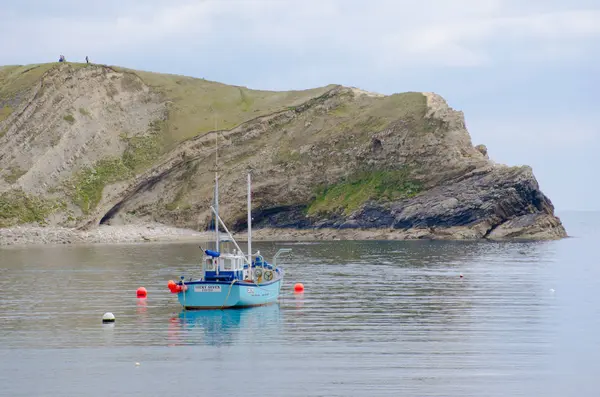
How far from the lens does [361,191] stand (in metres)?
160

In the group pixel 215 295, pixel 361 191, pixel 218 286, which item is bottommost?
pixel 215 295

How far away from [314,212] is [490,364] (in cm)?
11767

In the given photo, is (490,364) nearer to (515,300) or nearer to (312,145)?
(515,300)

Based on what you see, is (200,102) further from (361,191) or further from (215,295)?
(215,295)

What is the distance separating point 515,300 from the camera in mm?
67750

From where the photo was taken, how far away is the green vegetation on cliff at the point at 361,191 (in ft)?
512

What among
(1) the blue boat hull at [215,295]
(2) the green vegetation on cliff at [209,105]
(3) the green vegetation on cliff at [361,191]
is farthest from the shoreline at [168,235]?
(1) the blue boat hull at [215,295]

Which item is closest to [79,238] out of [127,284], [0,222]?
[0,222]

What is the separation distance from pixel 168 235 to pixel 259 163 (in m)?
20.9

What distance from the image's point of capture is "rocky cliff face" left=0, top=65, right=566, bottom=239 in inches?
5920

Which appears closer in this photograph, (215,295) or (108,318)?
(108,318)

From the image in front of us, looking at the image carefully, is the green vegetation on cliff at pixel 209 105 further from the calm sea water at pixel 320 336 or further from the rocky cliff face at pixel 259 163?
the calm sea water at pixel 320 336

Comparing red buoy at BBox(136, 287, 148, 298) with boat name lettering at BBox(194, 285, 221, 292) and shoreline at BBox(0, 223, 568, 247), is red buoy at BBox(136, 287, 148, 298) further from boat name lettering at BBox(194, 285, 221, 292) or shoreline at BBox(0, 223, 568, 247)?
shoreline at BBox(0, 223, 568, 247)

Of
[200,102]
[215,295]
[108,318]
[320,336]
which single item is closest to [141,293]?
[215,295]
